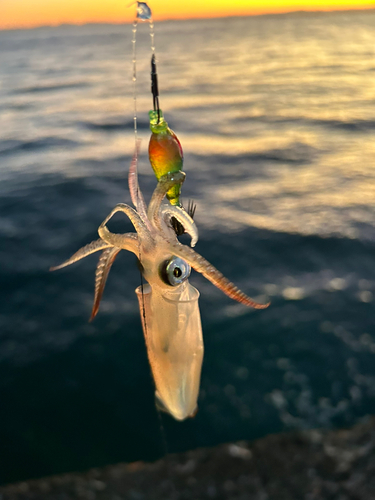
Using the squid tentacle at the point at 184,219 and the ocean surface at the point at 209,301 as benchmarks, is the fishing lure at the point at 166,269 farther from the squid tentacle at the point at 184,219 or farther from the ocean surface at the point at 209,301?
the ocean surface at the point at 209,301

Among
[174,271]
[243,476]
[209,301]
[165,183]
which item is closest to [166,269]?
[174,271]

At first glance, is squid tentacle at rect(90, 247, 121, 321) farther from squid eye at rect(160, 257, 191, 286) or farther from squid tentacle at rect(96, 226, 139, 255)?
squid eye at rect(160, 257, 191, 286)

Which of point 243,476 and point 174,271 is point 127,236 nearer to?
point 174,271

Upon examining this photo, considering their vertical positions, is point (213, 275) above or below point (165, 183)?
below

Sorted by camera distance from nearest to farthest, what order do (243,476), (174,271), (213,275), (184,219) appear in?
(213,275)
(184,219)
(174,271)
(243,476)

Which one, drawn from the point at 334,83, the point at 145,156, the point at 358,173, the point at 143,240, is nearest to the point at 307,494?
the point at 143,240

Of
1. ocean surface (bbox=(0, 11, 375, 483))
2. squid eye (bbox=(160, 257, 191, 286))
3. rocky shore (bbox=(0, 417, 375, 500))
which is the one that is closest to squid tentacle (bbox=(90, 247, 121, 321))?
squid eye (bbox=(160, 257, 191, 286))
